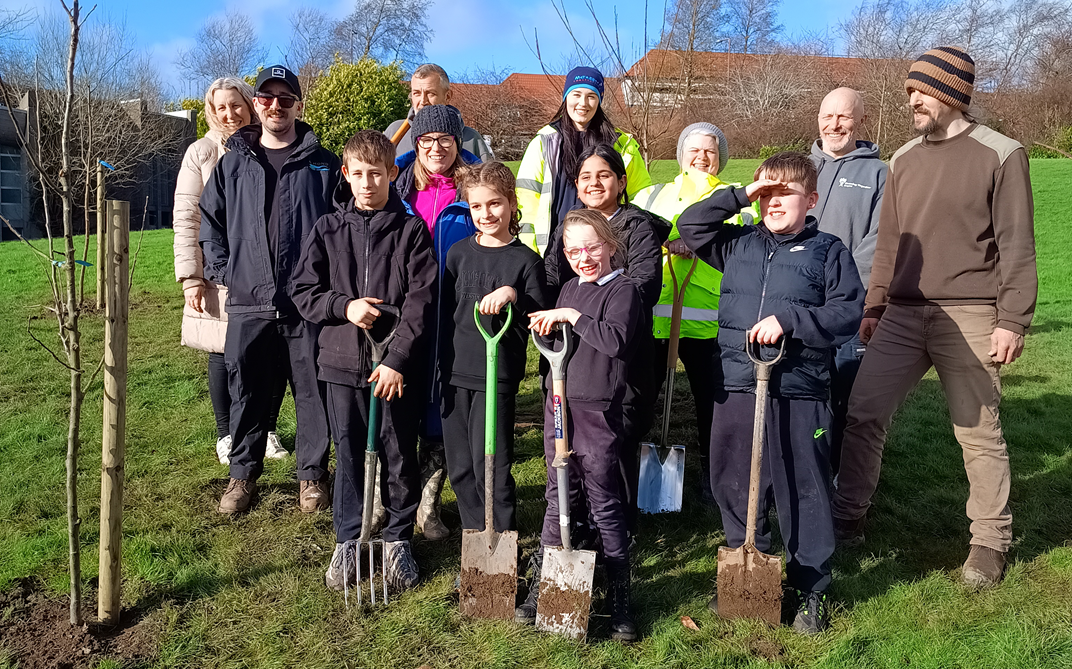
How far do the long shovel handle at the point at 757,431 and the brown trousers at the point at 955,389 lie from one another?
3.02 feet

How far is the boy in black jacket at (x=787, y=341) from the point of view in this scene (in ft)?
9.88

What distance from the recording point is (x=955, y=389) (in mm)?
3545

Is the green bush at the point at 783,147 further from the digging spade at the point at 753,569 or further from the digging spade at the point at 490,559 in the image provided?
the digging spade at the point at 490,559

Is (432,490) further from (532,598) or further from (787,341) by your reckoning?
(787,341)

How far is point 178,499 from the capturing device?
4.25m

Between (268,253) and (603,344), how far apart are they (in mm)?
1918

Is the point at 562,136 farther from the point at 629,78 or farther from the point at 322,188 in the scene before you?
the point at 629,78

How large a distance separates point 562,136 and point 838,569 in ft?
8.38

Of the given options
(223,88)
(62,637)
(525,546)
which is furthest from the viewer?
(223,88)

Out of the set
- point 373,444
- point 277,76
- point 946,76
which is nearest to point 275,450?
point 373,444

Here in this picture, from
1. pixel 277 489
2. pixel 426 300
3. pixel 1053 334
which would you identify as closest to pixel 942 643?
pixel 426 300

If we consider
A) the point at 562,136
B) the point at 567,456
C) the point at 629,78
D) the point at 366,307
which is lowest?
Result: the point at 567,456

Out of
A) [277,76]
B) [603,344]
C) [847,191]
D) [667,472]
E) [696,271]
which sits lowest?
[667,472]

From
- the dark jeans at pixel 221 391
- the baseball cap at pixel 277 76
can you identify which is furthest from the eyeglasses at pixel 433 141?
the dark jeans at pixel 221 391
